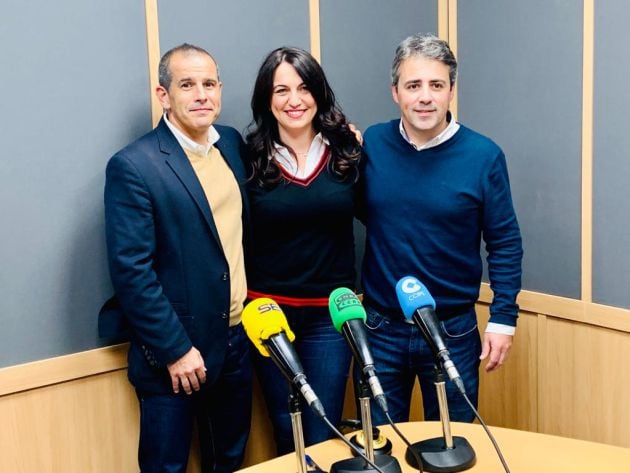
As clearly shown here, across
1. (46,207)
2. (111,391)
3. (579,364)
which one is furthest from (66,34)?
(579,364)

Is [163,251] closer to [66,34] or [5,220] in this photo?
[5,220]

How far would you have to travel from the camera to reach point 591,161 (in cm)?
233

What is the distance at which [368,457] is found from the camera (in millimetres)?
1301

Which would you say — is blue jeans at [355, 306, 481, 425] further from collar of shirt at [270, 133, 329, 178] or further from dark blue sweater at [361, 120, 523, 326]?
collar of shirt at [270, 133, 329, 178]

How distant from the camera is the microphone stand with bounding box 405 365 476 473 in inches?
53.9

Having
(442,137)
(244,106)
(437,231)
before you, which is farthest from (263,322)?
(244,106)

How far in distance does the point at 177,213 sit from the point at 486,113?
1.36 m

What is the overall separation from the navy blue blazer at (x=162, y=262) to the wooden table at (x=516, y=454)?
1.95 feet

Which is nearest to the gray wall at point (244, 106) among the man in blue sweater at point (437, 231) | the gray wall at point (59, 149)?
the gray wall at point (59, 149)

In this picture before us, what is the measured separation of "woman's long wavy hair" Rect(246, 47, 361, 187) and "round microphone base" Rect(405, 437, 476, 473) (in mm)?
936

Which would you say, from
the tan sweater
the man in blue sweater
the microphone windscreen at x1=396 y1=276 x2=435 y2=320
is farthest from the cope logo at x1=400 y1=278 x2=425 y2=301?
the tan sweater

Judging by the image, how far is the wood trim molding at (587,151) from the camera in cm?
230

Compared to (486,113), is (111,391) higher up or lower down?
lower down

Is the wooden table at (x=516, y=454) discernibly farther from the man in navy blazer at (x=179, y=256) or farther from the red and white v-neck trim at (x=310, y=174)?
the red and white v-neck trim at (x=310, y=174)
